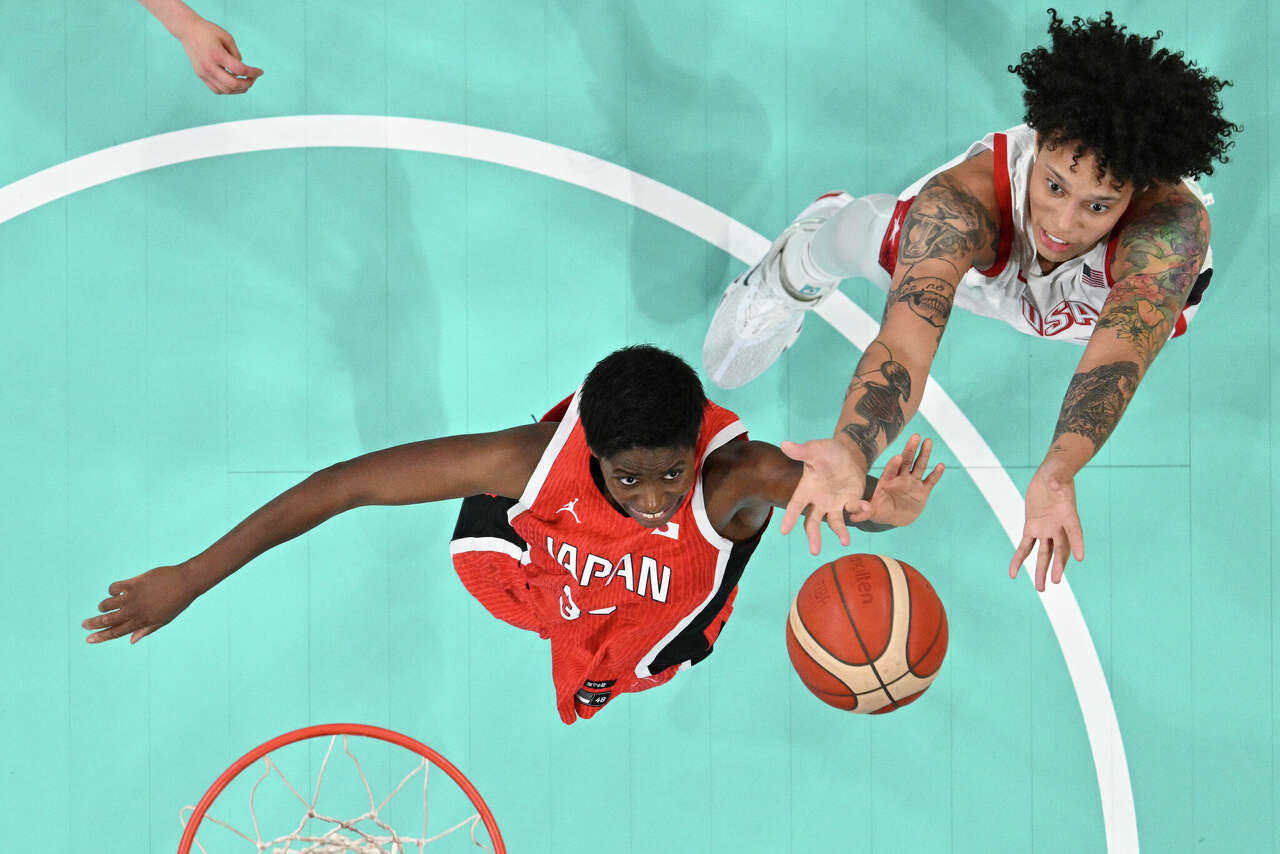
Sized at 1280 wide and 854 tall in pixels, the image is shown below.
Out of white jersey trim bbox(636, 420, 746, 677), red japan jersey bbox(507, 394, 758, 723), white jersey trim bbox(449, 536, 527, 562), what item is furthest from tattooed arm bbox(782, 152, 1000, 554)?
white jersey trim bbox(449, 536, 527, 562)

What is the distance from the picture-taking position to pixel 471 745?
3.58 m

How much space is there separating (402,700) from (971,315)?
8.89ft

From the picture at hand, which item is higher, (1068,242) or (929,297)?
(1068,242)

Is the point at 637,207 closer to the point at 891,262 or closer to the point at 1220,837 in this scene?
the point at 891,262

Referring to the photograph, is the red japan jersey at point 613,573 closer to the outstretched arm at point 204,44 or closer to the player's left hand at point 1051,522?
the player's left hand at point 1051,522

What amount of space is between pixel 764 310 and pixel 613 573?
49.3 inches

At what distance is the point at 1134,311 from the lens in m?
2.13

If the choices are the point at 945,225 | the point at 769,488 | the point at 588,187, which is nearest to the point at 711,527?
the point at 769,488

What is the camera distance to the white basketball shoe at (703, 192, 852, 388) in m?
3.30

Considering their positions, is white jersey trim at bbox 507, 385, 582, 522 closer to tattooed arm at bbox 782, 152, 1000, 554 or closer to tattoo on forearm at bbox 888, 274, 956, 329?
tattooed arm at bbox 782, 152, 1000, 554

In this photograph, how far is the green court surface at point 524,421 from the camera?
142 inches

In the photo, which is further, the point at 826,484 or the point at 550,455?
the point at 550,455

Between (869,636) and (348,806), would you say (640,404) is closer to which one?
(869,636)

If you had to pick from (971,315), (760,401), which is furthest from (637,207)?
(971,315)
